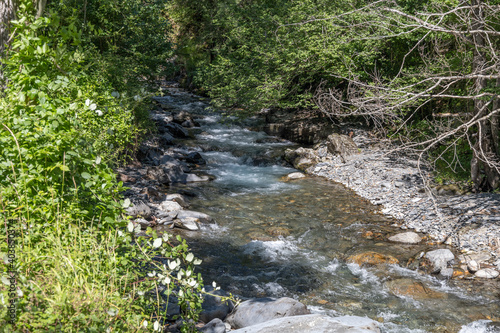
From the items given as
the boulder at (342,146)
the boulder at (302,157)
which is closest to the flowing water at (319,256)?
the boulder at (302,157)

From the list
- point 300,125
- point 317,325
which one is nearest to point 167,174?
point 300,125

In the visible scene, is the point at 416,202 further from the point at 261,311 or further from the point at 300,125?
the point at 300,125

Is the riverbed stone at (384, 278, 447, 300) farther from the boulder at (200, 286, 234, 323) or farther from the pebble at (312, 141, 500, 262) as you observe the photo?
the boulder at (200, 286, 234, 323)

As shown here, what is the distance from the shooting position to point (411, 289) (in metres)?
5.86

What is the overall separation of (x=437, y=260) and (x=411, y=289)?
0.96m

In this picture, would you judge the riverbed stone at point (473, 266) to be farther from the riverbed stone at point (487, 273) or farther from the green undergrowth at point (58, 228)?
the green undergrowth at point (58, 228)

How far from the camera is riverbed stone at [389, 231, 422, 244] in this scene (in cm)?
740

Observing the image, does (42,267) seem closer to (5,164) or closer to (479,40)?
(5,164)

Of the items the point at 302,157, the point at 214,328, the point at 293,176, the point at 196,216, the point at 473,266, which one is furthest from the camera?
the point at 302,157

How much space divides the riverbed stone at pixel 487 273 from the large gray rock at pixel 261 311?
11.2 ft

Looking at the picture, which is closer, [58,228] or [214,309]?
[58,228]

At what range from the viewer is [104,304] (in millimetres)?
2383

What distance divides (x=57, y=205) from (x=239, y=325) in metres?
2.54

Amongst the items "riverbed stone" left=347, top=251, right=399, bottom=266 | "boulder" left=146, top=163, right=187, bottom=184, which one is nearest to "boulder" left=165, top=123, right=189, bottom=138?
"boulder" left=146, top=163, right=187, bottom=184
